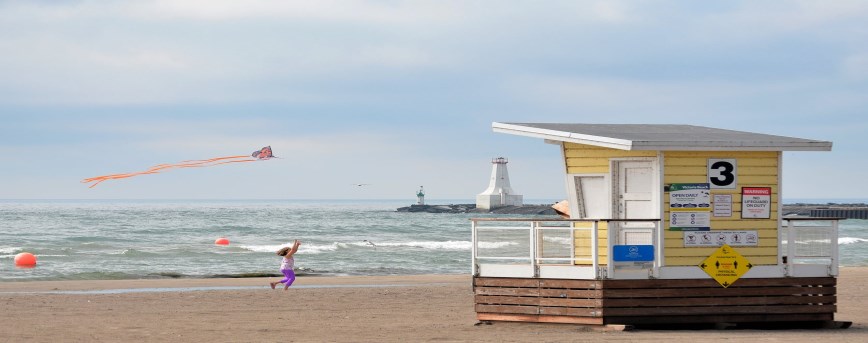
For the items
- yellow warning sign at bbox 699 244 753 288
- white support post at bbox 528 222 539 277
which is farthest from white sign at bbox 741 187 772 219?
white support post at bbox 528 222 539 277

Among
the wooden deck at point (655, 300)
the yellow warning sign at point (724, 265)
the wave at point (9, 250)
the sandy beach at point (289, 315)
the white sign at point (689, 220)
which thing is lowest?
the wave at point (9, 250)

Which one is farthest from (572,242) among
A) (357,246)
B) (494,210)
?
(494,210)

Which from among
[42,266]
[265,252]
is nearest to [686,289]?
[42,266]

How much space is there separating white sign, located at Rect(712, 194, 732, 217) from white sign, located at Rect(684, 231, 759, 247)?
0.84 feet

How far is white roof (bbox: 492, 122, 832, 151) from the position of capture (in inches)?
546

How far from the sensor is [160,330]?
15312 mm

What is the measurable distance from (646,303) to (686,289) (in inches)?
21.1

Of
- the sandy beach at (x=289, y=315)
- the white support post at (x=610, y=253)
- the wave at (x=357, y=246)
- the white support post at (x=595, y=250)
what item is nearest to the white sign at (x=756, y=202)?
the sandy beach at (x=289, y=315)

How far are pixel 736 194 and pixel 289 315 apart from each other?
7.25m

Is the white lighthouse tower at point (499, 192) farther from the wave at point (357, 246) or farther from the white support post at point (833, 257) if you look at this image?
the white support post at point (833, 257)

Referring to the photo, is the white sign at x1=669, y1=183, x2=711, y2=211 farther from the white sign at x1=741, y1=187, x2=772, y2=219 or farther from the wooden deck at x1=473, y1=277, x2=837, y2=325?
the wooden deck at x1=473, y1=277, x2=837, y2=325

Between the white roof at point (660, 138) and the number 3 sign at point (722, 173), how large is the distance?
0.29 meters

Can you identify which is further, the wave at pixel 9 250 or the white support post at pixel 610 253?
the wave at pixel 9 250

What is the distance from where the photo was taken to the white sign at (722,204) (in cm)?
1434
